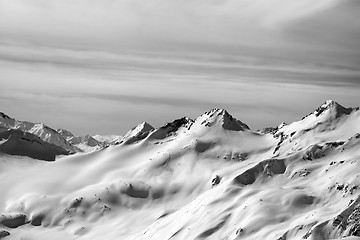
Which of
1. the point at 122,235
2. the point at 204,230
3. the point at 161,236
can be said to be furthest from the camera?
the point at 122,235

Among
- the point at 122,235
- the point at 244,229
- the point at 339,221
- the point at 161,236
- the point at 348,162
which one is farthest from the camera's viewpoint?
the point at 122,235

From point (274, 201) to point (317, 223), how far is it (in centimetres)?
2852

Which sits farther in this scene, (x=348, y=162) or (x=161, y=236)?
(x=348, y=162)

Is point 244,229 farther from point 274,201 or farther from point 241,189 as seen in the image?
point 241,189

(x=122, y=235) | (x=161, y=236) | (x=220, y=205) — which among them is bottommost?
(x=122, y=235)

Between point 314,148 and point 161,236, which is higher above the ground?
point 314,148

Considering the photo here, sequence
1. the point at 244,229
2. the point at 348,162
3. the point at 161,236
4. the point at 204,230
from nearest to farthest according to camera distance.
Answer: the point at 244,229
the point at 204,230
the point at 161,236
the point at 348,162

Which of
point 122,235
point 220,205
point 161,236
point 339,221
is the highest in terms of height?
point 339,221

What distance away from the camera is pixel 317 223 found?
113 meters

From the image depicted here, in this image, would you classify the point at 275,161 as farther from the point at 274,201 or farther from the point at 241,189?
the point at 274,201

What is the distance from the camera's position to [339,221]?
109688 mm

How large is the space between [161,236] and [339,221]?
6011 cm

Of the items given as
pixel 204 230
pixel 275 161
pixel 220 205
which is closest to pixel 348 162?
pixel 275 161

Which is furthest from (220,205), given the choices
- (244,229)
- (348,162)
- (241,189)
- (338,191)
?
(348,162)
